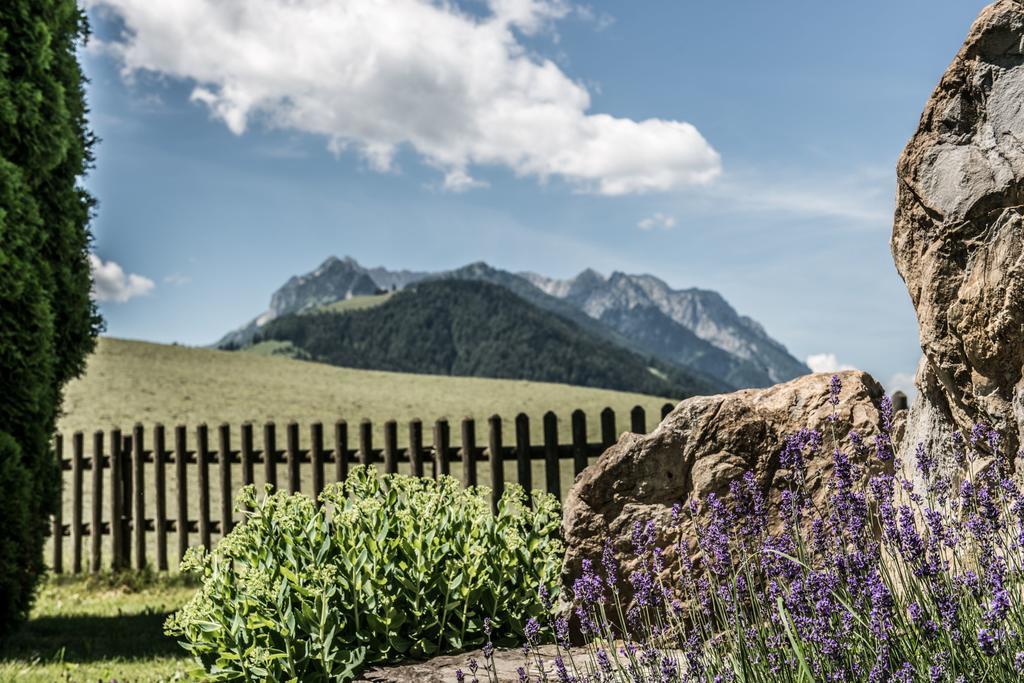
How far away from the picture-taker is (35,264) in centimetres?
798

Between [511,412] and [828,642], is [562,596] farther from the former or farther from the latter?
[511,412]

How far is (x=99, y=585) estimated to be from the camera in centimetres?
1102

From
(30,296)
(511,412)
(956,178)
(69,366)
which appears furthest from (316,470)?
(511,412)

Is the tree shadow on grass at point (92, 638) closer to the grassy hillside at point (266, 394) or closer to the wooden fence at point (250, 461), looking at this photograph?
the wooden fence at point (250, 461)

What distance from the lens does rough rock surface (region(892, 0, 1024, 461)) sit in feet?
11.5

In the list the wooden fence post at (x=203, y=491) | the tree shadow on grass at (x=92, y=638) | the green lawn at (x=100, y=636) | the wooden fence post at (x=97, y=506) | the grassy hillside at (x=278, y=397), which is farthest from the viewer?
the grassy hillside at (x=278, y=397)

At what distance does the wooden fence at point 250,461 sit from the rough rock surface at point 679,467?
3395 millimetres

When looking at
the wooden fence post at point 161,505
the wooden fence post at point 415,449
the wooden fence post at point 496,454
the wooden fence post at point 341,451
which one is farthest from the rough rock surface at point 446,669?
the wooden fence post at point 161,505

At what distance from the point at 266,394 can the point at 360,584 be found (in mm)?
36929

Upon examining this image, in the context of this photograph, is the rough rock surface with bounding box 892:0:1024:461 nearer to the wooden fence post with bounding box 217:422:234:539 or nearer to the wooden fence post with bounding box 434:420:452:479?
the wooden fence post with bounding box 434:420:452:479

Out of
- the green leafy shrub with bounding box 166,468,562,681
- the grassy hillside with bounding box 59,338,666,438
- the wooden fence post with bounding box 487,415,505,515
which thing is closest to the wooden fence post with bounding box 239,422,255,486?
the wooden fence post with bounding box 487,415,505,515

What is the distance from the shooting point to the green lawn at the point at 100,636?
657cm

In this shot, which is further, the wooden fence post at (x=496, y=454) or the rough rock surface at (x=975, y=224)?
the wooden fence post at (x=496, y=454)

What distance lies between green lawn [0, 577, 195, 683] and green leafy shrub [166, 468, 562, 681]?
1460mm
